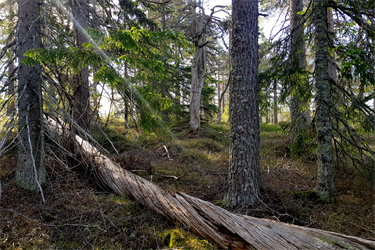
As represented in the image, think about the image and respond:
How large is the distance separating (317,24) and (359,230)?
3.97 meters

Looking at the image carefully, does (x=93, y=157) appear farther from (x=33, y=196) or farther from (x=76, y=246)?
(x=76, y=246)

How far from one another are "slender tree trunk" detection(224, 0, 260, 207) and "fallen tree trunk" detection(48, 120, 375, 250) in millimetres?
846

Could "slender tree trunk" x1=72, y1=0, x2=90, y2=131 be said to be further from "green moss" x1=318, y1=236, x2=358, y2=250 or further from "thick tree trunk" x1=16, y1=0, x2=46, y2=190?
"green moss" x1=318, y1=236, x2=358, y2=250

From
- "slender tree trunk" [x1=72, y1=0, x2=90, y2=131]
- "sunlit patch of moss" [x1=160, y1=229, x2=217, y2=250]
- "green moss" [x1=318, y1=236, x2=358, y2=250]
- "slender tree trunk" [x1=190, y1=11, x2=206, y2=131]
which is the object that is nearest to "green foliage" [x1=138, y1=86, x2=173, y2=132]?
"slender tree trunk" [x1=72, y1=0, x2=90, y2=131]

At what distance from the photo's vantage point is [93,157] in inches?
233

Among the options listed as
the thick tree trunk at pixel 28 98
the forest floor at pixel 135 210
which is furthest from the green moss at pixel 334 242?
the thick tree trunk at pixel 28 98

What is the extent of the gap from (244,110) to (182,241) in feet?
8.22

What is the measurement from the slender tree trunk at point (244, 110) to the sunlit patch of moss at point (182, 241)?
3.49 ft

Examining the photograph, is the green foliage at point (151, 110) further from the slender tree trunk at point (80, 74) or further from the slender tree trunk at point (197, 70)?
the slender tree trunk at point (197, 70)

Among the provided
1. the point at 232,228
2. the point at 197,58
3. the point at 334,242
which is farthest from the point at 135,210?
the point at 197,58

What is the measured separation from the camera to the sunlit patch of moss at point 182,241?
3366 millimetres

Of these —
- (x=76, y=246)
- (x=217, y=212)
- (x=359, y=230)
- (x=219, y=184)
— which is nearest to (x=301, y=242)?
(x=217, y=212)

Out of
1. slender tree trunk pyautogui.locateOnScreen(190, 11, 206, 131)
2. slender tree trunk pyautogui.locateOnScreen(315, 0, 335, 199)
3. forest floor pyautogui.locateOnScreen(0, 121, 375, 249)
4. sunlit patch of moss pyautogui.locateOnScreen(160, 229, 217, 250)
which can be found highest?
slender tree trunk pyautogui.locateOnScreen(190, 11, 206, 131)

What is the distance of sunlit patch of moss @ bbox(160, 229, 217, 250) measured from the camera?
133 inches
